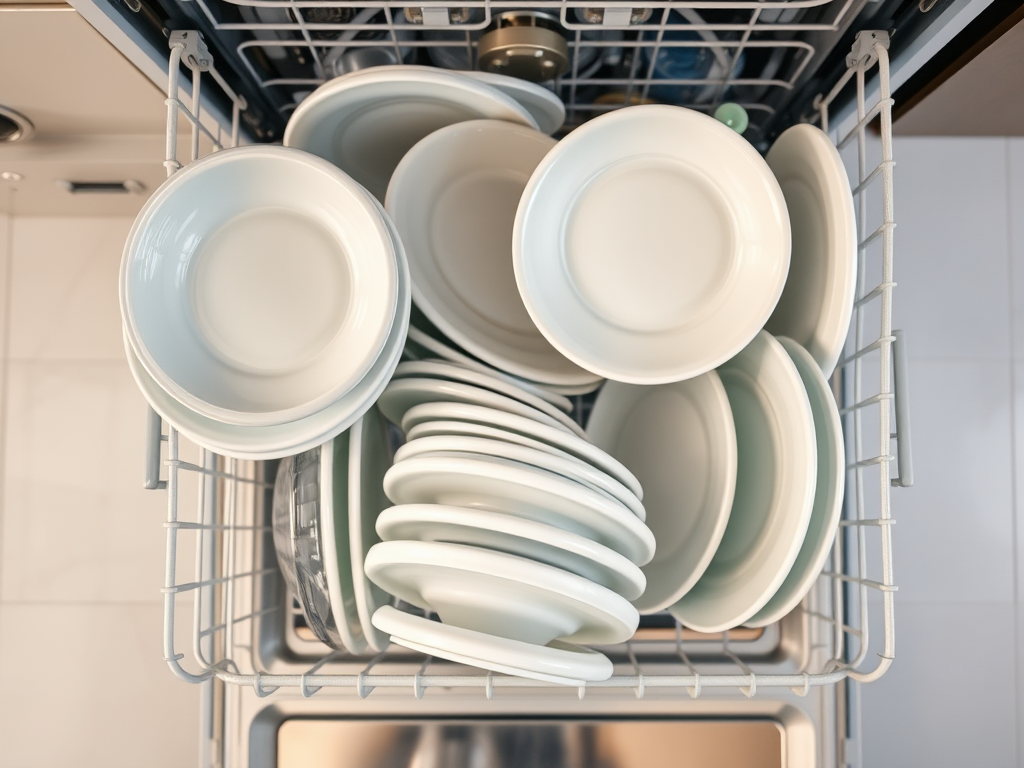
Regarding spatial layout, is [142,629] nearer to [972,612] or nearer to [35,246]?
[35,246]

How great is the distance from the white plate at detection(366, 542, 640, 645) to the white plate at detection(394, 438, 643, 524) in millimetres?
71

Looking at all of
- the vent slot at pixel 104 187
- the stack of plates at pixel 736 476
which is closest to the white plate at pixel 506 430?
the stack of plates at pixel 736 476

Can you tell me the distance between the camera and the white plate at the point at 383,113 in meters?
0.59

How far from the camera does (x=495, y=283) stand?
717 millimetres

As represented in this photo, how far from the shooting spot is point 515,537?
0.56m

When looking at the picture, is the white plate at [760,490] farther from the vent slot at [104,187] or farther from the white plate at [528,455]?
the vent slot at [104,187]

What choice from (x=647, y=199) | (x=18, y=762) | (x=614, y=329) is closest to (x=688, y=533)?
(x=614, y=329)

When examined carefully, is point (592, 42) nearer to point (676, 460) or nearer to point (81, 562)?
point (676, 460)

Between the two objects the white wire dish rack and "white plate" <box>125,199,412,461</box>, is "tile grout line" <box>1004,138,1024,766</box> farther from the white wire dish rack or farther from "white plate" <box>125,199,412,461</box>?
"white plate" <box>125,199,412,461</box>

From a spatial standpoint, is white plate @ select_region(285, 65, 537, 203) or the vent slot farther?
the vent slot

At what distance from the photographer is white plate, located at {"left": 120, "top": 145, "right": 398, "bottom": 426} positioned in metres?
0.59

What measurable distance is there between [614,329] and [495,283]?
138 mm

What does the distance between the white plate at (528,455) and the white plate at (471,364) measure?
0.20 feet

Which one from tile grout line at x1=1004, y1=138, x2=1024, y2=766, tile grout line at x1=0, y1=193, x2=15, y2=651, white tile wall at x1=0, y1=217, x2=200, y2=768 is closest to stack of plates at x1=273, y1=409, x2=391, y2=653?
white tile wall at x1=0, y1=217, x2=200, y2=768
